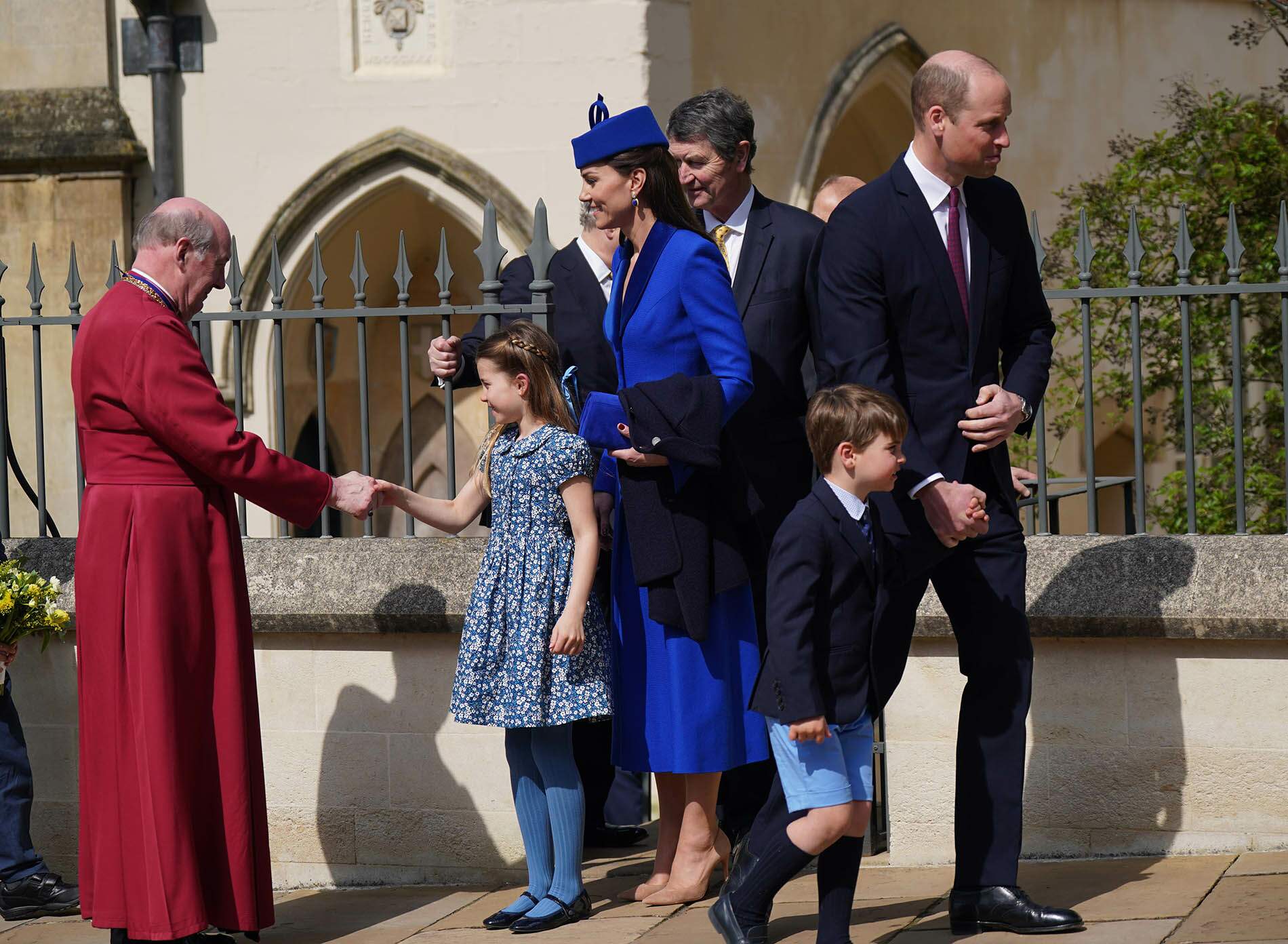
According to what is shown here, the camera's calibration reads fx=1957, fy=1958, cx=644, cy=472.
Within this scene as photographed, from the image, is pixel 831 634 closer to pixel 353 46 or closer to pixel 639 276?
pixel 639 276

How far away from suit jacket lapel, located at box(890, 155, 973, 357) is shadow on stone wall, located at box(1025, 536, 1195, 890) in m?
1.14

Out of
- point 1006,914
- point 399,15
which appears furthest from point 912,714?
point 399,15

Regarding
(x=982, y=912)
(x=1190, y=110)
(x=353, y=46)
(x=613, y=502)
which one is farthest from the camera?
(x=353, y=46)

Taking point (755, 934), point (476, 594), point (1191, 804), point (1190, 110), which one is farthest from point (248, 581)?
point (1190, 110)

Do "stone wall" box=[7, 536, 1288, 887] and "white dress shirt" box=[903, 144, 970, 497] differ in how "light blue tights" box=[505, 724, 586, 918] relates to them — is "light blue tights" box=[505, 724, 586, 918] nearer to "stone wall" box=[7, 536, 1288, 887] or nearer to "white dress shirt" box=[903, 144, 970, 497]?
"stone wall" box=[7, 536, 1288, 887]

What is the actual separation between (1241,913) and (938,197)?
189 centimetres

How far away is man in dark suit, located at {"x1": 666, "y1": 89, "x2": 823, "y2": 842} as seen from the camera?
5.26 m

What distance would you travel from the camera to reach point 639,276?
5039 mm

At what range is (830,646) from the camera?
14.2 feet

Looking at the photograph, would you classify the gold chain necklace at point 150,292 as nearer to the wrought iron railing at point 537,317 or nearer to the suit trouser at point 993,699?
the wrought iron railing at point 537,317

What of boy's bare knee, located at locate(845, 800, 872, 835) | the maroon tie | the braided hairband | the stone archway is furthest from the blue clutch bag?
the stone archway

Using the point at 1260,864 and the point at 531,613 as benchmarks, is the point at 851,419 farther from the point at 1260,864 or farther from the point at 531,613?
the point at 1260,864

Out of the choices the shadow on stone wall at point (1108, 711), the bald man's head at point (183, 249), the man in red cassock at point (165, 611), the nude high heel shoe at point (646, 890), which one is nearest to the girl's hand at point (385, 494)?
the man in red cassock at point (165, 611)

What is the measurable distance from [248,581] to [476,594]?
115 cm
